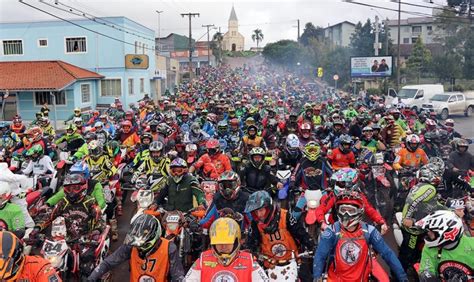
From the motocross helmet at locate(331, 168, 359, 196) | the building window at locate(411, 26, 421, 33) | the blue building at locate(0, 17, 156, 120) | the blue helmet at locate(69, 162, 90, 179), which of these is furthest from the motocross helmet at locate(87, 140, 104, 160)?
the building window at locate(411, 26, 421, 33)

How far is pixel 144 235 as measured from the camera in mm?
4984

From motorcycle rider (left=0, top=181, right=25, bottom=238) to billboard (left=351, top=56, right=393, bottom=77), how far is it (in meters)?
38.2

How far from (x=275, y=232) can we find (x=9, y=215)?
3.61 m

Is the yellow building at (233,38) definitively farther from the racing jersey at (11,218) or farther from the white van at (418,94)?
the racing jersey at (11,218)

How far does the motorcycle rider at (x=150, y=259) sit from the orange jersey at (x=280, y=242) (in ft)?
3.82

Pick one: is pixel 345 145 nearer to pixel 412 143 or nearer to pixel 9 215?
pixel 412 143

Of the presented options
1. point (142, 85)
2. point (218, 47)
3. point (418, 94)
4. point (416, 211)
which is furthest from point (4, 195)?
point (218, 47)

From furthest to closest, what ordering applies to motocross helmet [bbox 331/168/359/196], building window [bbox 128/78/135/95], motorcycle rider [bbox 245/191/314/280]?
1. building window [bbox 128/78/135/95]
2. motocross helmet [bbox 331/168/359/196]
3. motorcycle rider [bbox 245/191/314/280]

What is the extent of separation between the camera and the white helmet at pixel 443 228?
14.9 feet

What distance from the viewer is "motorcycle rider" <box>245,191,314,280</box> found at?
18.6 ft

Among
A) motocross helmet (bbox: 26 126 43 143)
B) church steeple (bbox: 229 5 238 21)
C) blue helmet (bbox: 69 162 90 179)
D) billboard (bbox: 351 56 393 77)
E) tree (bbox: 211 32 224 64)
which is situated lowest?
blue helmet (bbox: 69 162 90 179)

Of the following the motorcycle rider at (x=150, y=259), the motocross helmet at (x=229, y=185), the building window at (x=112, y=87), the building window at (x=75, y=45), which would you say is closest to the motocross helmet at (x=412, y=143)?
the motocross helmet at (x=229, y=185)

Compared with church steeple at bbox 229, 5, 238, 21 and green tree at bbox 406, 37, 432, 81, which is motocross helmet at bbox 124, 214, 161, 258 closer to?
green tree at bbox 406, 37, 432, 81

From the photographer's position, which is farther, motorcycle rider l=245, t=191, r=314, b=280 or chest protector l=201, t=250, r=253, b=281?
motorcycle rider l=245, t=191, r=314, b=280
